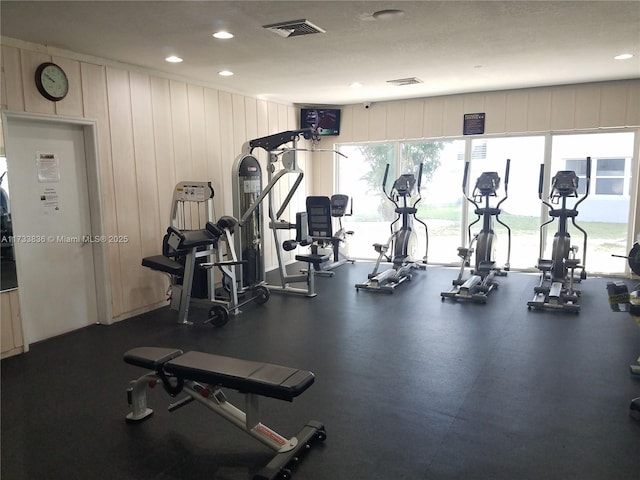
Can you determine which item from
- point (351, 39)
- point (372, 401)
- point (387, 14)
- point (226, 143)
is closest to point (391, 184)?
point (226, 143)

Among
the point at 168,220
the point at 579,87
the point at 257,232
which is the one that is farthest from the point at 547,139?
the point at 168,220

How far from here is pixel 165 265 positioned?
16.0 ft

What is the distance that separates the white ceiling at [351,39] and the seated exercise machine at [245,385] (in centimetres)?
239

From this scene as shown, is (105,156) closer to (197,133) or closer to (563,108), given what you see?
(197,133)

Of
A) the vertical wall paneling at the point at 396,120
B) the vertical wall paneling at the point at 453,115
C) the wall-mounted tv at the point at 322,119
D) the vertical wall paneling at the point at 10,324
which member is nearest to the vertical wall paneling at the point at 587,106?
the vertical wall paneling at the point at 453,115

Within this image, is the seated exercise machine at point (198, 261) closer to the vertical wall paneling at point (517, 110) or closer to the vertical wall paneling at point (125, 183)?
the vertical wall paneling at point (125, 183)

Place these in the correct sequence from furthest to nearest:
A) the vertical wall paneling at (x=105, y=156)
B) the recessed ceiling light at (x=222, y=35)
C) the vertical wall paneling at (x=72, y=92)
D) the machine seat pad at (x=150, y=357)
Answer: the vertical wall paneling at (x=105, y=156)
the vertical wall paneling at (x=72, y=92)
the recessed ceiling light at (x=222, y=35)
the machine seat pad at (x=150, y=357)

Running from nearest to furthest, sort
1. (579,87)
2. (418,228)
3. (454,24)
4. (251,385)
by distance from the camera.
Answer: (251,385)
(454,24)
(579,87)
(418,228)

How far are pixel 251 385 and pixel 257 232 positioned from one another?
12.4ft

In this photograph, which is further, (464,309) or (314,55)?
(464,309)

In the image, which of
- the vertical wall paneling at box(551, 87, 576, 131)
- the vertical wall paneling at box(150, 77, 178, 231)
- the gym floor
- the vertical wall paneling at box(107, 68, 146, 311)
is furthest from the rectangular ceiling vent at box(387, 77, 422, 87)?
the vertical wall paneling at box(107, 68, 146, 311)

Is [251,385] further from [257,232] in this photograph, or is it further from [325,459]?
[257,232]

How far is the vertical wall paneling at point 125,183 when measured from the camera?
4880 mm

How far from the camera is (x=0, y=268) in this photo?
390cm
